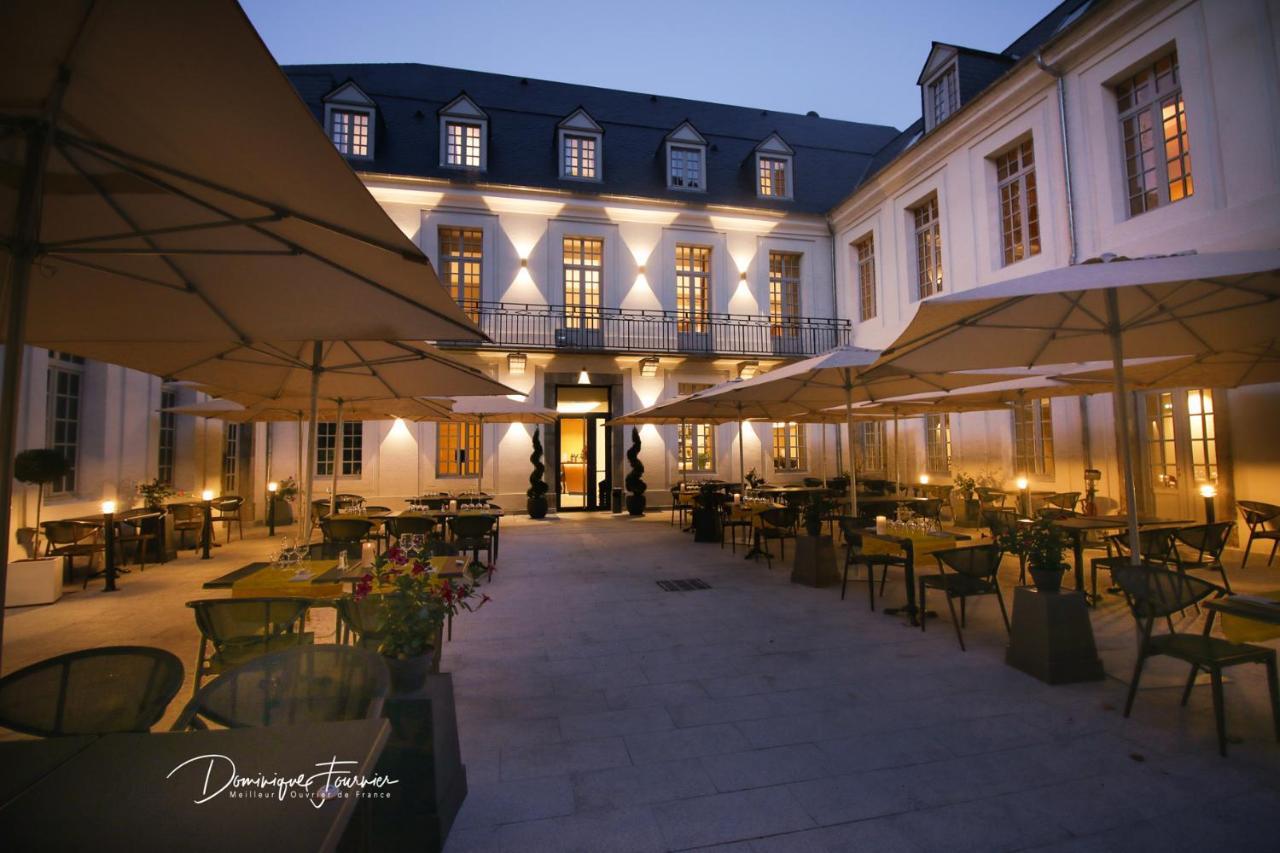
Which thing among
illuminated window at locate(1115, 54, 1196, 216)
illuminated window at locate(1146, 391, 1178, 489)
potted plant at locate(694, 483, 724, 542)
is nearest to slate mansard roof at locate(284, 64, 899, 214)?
illuminated window at locate(1115, 54, 1196, 216)

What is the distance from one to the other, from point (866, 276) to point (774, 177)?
393 centimetres

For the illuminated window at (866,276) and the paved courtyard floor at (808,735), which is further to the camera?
the illuminated window at (866,276)

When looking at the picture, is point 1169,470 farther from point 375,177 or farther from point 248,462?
point 248,462

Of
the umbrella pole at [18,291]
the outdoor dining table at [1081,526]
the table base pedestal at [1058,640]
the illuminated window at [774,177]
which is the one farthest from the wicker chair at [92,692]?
the illuminated window at [774,177]

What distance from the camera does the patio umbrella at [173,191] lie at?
4.89 ft

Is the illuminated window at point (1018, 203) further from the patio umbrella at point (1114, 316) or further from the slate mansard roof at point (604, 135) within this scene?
the patio umbrella at point (1114, 316)

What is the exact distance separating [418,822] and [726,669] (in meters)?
2.31

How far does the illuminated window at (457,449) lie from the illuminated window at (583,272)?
371 cm

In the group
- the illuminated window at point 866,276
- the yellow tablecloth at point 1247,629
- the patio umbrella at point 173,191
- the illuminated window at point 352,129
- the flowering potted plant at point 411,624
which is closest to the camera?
the patio umbrella at point 173,191

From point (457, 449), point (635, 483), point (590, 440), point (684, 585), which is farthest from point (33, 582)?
point (590, 440)

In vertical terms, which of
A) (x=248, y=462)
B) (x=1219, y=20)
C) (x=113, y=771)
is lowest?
(x=113, y=771)

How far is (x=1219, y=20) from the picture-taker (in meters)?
7.06

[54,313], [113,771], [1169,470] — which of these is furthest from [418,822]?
[1169,470]

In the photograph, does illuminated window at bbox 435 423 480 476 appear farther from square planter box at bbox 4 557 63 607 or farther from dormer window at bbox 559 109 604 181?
square planter box at bbox 4 557 63 607
